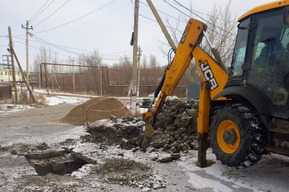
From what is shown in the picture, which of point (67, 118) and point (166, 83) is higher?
point (166, 83)

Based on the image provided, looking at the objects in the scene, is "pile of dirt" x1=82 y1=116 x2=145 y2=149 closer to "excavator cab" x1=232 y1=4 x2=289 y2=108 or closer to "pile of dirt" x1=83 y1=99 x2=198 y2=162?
"pile of dirt" x1=83 y1=99 x2=198 y2=162

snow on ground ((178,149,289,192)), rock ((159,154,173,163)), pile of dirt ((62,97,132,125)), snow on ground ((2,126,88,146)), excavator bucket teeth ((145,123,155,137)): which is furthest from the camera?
pile of dirt ((62,97,132,125))

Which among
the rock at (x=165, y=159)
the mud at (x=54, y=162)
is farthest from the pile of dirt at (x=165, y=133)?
the mud at (x=54, y=162)

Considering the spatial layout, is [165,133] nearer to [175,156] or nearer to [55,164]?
[175,156]

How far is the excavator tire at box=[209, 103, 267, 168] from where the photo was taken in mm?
3232

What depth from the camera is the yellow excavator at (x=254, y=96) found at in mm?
3104

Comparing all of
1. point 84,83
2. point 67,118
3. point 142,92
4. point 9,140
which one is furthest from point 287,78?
point 84,83

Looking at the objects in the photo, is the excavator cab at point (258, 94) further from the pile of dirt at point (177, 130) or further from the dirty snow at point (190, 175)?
the pile of dirt at point (177, 130)

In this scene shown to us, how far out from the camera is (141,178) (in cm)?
391

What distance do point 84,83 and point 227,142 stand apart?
111 feet

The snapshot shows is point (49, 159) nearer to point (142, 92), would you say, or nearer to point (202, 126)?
point (202, 126)

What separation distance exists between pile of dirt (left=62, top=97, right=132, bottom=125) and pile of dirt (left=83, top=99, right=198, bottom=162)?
266 cm

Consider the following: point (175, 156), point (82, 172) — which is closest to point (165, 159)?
point (175, 156)

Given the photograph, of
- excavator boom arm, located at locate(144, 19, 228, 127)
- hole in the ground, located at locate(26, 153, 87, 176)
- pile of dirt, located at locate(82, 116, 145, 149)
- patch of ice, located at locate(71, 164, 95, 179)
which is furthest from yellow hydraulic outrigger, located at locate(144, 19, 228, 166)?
hole in the ground, located at locate(26, 153, 87, 176)
